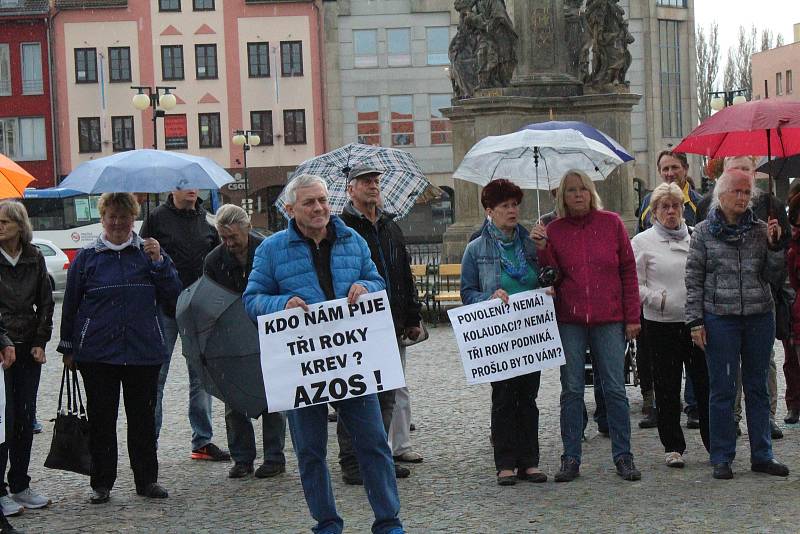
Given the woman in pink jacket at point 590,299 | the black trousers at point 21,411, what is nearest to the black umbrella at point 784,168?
the woman in pink jacket at point 590,299

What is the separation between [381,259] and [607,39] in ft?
41.9

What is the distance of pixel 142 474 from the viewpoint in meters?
8.94

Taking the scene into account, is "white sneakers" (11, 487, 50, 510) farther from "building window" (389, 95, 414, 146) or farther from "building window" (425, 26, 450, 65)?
"building window" (425, 26, 450, 65)

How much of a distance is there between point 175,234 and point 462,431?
2.77 m

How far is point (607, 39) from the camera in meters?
20.9

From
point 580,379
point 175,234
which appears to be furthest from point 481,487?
point 175,234

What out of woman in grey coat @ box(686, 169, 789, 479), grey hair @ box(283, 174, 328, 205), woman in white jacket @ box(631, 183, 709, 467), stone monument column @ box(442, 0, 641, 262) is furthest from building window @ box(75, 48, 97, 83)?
grey hair @ box(283, 174, 328, 205)

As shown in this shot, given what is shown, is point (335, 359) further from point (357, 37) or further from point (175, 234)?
point (357, 37)

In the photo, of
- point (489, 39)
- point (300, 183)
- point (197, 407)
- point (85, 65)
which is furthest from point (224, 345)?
point (85, 65)

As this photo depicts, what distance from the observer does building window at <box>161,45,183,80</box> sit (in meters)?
65.6

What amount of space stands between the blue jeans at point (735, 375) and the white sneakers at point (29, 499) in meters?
4.29

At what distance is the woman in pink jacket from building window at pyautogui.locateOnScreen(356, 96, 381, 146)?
182 ft

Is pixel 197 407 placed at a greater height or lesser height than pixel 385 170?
lesser

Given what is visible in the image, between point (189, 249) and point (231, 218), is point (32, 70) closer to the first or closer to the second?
point (189, 249)
